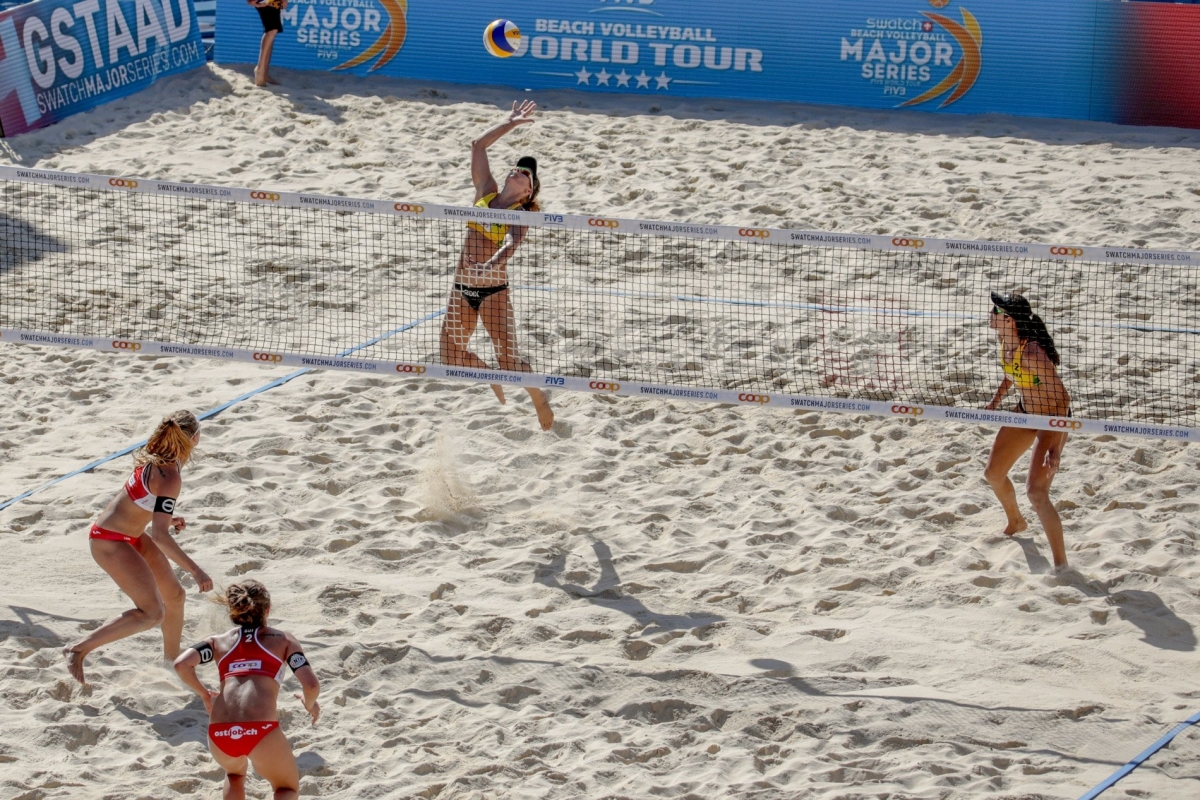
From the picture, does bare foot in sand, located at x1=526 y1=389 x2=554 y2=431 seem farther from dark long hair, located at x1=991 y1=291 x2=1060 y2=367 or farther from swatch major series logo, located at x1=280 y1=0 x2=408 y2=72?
swatch major series logo, located at x1=280 y1=0 x2=408 y2=72

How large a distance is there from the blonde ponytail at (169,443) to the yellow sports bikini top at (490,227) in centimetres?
210

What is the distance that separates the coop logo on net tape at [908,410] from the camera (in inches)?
238

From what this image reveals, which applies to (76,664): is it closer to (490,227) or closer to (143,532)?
(143,532)

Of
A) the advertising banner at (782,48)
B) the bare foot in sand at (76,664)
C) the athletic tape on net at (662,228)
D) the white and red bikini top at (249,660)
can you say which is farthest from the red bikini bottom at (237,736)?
the advertising banner at (782,48)

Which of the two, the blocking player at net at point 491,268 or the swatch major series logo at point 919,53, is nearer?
the blocking player at net at point 491,268

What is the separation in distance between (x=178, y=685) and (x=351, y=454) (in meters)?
2.17

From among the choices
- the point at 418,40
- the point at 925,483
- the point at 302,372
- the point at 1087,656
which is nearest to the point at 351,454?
the point at 302,372

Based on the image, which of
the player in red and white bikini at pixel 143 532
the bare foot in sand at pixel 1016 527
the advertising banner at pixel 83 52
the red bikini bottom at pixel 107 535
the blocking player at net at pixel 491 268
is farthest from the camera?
the advertising banner at pixel 83 52

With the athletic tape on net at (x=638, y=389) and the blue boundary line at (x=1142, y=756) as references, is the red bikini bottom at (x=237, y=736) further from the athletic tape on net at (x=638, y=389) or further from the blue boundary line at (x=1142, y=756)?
the blue boundary line at (x=1142, y=756)

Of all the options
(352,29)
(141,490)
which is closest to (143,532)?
(141,490)

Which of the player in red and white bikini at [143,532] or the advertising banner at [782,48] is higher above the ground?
the advertising banner at [782,48]

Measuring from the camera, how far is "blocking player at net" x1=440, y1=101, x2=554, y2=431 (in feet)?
22.5

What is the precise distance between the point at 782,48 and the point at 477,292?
7.03 m

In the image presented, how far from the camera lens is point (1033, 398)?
6.14m
